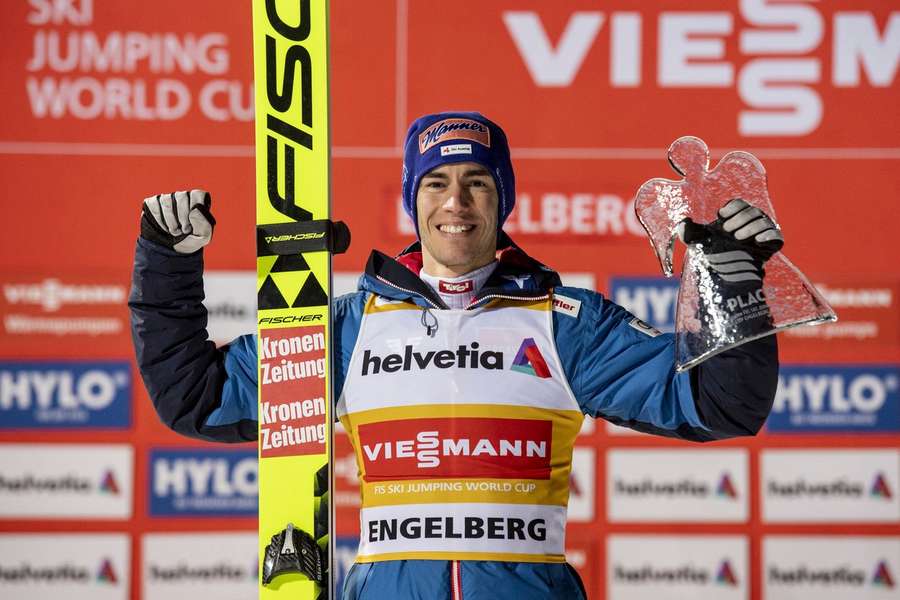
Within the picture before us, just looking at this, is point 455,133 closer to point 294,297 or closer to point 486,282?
point 486,282

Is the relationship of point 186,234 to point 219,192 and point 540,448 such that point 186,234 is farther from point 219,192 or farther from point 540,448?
point 219,192

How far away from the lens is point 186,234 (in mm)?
1832

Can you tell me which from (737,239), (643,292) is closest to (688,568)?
(643,292)

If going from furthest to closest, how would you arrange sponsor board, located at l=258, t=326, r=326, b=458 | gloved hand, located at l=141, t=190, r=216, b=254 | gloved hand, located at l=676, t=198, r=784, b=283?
sponsor board, located at l=258, t=326, r=326, b=458
gloved hand, located at l=141, t=190, r=216, b=254
gloved hand, located at l=676, t=198, r=784, b=283

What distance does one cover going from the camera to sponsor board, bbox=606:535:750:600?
11.3ft

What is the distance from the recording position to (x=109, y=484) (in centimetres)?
350

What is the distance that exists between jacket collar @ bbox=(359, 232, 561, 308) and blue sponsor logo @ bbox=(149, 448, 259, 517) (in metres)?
1.72

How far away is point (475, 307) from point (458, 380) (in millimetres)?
138

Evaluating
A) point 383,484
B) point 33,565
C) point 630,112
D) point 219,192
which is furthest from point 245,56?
point 383,484

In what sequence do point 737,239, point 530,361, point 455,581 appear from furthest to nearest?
point 530,361 < point 455,581 < point 737,239

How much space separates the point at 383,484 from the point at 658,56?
2.18 m

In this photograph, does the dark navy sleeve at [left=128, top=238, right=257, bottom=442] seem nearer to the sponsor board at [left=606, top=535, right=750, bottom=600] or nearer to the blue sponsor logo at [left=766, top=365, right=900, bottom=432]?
the sponsor board at [left=606, top=535, right=750, bottom=600]

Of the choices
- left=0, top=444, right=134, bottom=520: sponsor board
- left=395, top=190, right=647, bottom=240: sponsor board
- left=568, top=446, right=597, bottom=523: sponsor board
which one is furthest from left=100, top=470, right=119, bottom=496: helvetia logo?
left=568, top=446, right=597, bottom=523: sponsor board

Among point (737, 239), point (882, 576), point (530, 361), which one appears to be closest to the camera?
point (737, 239)
